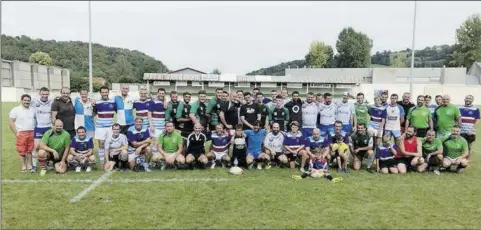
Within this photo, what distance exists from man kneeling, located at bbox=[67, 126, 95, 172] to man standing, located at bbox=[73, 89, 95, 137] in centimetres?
60

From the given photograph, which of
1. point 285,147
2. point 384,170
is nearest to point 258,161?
point 285,147

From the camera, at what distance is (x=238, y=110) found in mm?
8797

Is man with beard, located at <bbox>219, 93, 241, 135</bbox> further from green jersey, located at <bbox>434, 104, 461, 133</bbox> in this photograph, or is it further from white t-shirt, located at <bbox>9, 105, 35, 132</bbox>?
green jersey, located at <bbox>434, 104, 461, 133</bbox>

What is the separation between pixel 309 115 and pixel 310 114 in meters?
0.03

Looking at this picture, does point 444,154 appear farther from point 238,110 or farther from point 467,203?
point 238,110

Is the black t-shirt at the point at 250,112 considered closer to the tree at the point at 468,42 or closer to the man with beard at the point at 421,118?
the man with beard at the point at 421,118

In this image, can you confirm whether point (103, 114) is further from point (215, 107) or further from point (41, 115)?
point (215, 107)

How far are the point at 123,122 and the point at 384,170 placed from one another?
547cm

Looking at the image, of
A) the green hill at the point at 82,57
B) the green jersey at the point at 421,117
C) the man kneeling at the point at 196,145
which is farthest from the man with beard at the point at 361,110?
the green hill at the point at 82,57

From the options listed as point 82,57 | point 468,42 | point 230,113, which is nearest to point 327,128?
point 230,113

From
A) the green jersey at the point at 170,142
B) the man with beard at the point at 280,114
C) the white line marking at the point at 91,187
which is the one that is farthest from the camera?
the man with beard at the point at 280,114

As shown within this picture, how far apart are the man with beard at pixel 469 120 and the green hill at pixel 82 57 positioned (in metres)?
16.7

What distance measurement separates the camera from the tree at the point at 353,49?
Result: 230 ft

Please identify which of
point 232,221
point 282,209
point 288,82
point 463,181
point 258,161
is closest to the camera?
point 232,221
